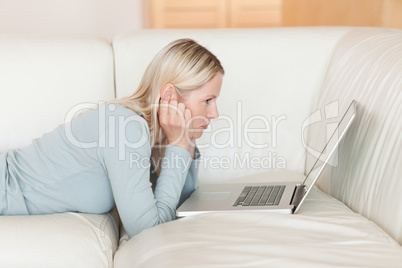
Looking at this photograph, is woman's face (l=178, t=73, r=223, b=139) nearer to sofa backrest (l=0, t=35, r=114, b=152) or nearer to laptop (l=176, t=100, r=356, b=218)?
laptop (l=176, t=100, r=356, b=218)

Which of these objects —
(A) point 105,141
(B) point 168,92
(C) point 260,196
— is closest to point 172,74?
(B) point 168,92

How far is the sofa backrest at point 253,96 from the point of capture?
77.0 inches

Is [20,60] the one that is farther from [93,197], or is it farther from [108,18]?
[108,18]

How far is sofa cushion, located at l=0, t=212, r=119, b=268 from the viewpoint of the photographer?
4.23ft

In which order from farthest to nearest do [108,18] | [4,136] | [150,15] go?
[150,15]
[108,18]
[4,136]

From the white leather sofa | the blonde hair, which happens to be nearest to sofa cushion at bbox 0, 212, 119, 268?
the white leather sofa

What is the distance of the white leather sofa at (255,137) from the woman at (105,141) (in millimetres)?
80

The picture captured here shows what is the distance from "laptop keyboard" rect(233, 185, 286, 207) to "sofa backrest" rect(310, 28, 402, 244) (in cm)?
18

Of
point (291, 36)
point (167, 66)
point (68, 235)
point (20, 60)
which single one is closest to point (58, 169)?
point (68, 235)

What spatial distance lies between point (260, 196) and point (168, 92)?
35cm

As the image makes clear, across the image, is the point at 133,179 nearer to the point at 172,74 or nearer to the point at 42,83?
the point at 172,74

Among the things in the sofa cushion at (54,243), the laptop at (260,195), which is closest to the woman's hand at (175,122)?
the laptop at (260,195)

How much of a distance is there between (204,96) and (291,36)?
1.95 feet

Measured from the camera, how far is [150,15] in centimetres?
417
